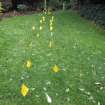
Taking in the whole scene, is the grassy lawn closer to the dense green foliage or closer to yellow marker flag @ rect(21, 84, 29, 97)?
yellow marker flag @ rect(21, 84, 29, 97)

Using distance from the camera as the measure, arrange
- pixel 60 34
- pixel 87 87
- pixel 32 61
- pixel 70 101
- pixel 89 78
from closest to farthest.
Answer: pixel 70 101
pixel 87 87
pixel 89 78
pixel 32 61
pixel 60 34

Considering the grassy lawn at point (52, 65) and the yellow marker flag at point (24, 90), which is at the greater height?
the yellow marker flag at point (24, 90)

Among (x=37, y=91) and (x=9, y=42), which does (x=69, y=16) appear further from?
(x=37, y=91)

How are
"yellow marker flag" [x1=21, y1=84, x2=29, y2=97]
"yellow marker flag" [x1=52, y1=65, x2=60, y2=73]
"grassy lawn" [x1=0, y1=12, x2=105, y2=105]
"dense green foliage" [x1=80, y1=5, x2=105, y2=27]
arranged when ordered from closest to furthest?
"yellow marker flag" [x1=21, y1=84, x2=29, y2=97] < "grassy lawn" [x1=0, y1=12, x2=105, y2=105] < "yellow marker flag" [x1=52, y1=65, x2=60, y2=73] < "dense green foliage" [x1=80, y1=5, x2=105, y2=27]

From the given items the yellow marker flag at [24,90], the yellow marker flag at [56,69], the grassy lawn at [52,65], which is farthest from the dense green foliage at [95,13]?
the yellow marker flag at [24,90]

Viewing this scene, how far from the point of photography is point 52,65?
9.84 metres

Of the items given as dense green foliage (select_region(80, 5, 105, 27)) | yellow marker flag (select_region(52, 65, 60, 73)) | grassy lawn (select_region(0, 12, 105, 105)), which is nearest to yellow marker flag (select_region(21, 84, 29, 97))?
grassy lawn (select_region(0, 12, 105, 105))

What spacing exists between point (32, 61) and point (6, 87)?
8.07ft

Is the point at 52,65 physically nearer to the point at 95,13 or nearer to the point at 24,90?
the point at 24,90

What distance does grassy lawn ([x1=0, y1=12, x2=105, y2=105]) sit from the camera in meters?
7.53

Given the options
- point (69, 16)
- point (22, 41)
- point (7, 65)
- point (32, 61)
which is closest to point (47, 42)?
point (22, 41)

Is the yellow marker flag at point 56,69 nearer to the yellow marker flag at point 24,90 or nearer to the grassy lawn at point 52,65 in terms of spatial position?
the grassy lawn at point 52,65

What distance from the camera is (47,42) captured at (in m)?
13.0

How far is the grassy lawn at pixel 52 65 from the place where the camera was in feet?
24.7
